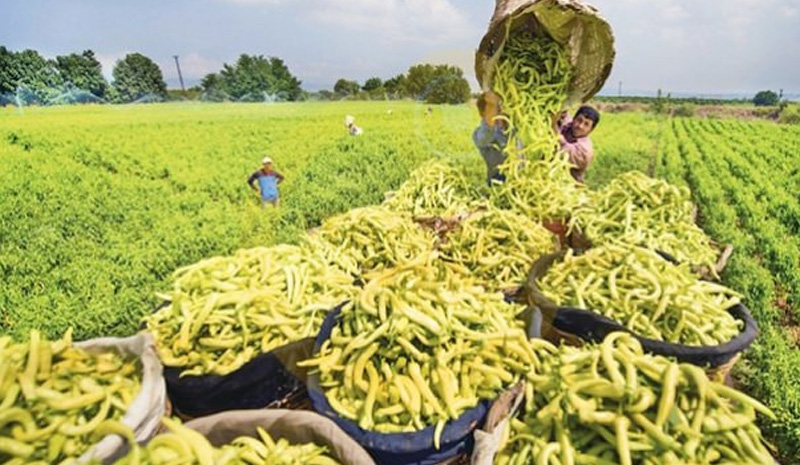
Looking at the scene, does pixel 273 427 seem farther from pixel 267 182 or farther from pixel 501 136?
pixel 267 182

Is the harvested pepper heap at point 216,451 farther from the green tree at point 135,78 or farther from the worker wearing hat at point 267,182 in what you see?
the green tree at point 135,78

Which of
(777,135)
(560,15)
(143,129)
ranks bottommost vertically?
(777,135)

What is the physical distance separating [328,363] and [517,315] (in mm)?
1380

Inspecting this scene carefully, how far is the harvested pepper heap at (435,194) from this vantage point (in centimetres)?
578

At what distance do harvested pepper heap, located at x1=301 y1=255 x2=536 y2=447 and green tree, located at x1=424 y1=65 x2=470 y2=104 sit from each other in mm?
4383

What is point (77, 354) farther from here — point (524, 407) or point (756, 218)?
point (756, 218)

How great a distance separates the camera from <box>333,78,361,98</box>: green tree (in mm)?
72625

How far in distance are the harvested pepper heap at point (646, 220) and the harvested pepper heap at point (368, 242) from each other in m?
1.72

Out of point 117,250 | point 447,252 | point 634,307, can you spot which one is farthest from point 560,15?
point 117,250

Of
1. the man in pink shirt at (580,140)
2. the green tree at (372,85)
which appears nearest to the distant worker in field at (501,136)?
the man in pink shirt at (580,140)

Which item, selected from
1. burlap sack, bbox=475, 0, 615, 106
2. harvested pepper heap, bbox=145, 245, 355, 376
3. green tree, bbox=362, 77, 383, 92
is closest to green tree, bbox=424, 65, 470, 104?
burlap sack, bbox=475, 0, 615, 106

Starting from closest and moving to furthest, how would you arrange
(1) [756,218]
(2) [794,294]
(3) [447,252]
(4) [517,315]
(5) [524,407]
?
(5) [524,407] → (4) [517,315] → (3) [447,252] → (2) [794,294] → (1) [756,218]

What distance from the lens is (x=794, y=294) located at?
5.82 metres

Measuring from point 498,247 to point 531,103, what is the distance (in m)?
2.44
